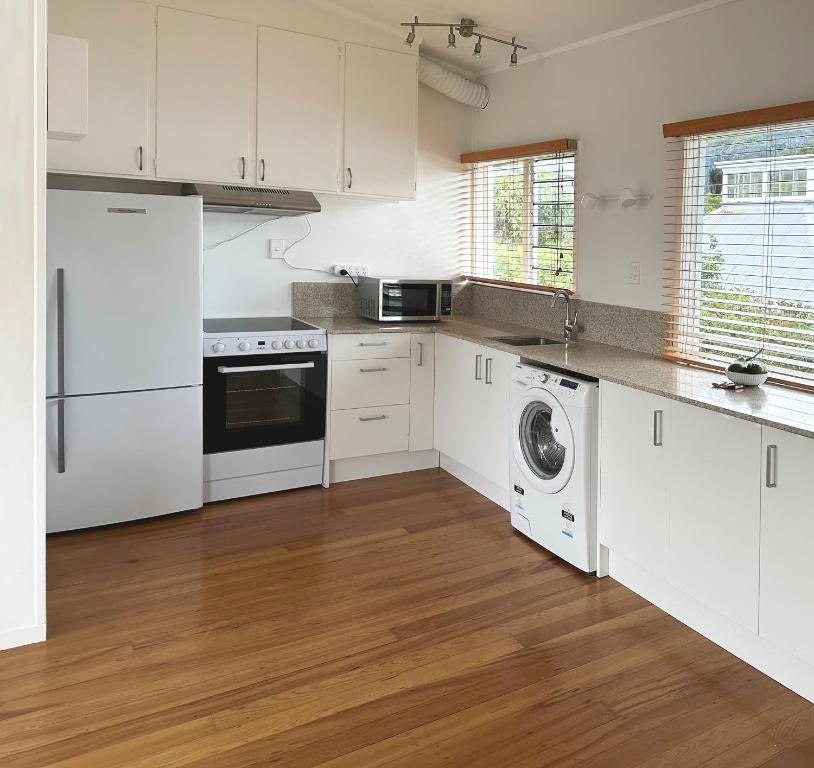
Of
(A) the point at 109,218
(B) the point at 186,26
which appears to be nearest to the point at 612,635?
(A) the point at 109,218

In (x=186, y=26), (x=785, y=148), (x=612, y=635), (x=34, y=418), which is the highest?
(x=186, y=26)

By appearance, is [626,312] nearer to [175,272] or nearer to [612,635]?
[612,635]

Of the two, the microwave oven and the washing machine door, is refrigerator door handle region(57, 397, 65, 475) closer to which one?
the microwave oven

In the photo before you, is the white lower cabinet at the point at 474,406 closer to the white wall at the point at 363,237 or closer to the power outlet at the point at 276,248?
the white wall at the point at 363,237

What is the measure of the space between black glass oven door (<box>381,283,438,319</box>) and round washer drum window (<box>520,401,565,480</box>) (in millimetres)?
1289

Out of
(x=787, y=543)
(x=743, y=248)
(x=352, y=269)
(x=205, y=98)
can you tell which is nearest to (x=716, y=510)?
(x=787, y=543)

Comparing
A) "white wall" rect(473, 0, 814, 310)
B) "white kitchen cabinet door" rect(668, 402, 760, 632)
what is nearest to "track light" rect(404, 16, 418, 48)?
"white wall" rect(473, 0, 814, 310)

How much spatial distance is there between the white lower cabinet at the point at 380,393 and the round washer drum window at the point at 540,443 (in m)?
1.04

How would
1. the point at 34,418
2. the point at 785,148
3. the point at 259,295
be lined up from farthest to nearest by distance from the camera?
1. the point at 259,295
2. the point at 785,148
3. the point at 34,418

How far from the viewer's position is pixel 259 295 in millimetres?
4637

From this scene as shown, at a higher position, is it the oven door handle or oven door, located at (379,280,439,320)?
oven door, located at (379,280,439,320)

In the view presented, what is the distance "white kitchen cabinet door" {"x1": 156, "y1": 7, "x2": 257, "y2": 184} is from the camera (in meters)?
3.82

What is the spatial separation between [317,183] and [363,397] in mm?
1227

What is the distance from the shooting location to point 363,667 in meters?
2.55
